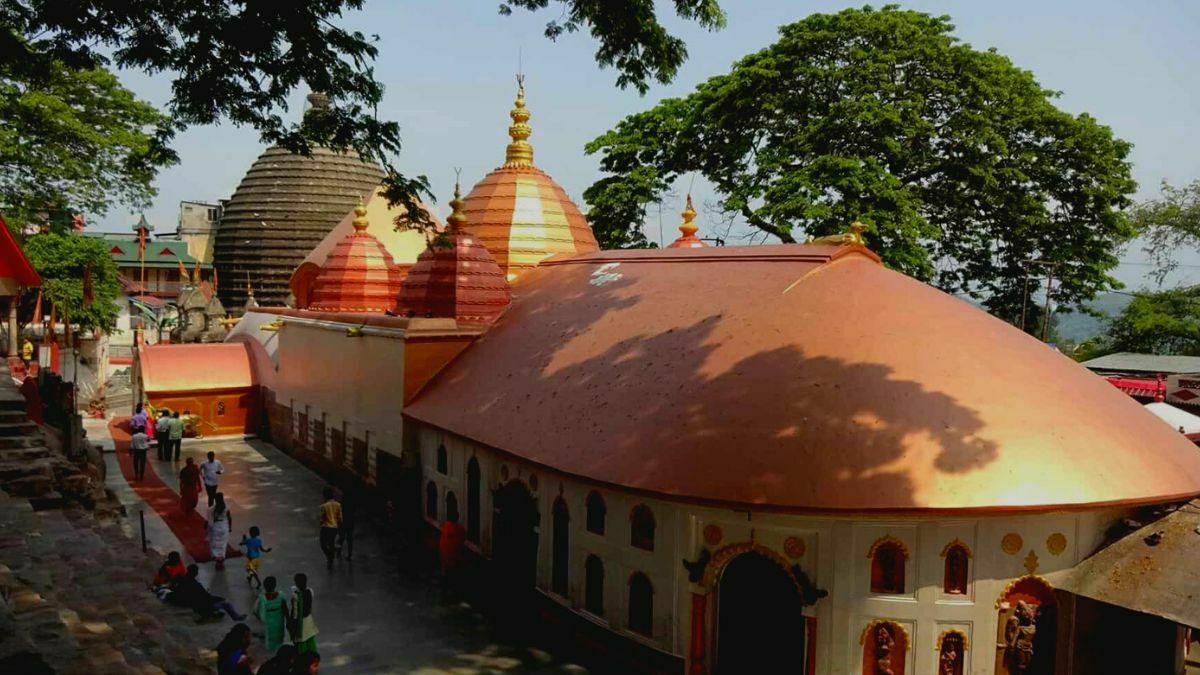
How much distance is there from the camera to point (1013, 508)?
8.72 meters

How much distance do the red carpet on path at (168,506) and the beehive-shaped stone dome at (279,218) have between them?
14139 millimetres

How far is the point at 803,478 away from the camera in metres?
9.10

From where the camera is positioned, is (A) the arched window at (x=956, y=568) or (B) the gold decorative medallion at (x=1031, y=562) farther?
(B) the gold decorative medallion at (x=1031, y=562)

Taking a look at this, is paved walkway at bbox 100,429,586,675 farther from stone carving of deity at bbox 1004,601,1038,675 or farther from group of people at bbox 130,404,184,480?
A: stone carving of deity at bbox 1004,601,1038,675

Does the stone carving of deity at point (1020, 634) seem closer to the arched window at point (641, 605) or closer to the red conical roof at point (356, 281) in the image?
the arched window at point (641, 605)

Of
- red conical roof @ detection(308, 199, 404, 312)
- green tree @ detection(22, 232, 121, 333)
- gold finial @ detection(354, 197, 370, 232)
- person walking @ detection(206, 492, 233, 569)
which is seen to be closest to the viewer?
person walking @ detection(206, 492, 233, 569)

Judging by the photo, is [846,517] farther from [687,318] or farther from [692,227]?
[692,227]

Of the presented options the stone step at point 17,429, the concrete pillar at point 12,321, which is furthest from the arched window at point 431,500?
the concrete pillar at point 12,321

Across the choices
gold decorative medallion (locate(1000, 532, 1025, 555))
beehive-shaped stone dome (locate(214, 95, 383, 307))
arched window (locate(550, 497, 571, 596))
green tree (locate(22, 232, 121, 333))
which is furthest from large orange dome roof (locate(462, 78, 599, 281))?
green tree (locate(22, 232, 121, 333))

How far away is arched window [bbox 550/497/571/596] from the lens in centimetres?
1141

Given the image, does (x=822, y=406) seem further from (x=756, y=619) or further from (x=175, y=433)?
(x=175, y=433)

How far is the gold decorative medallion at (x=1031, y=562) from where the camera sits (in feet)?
30.0

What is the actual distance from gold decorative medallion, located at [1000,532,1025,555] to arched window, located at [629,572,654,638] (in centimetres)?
384

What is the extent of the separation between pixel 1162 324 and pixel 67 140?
3554 cm
